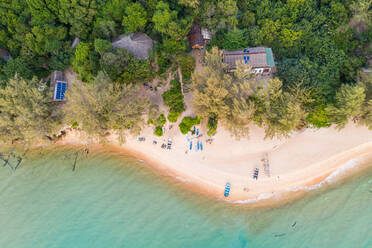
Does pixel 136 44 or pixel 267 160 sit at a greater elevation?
pixel 136 44

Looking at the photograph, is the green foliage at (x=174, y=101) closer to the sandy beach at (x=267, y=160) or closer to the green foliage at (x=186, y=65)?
the green foliage at (x=186, y=65)

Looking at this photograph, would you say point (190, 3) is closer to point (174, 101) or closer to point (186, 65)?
point (186, 65)

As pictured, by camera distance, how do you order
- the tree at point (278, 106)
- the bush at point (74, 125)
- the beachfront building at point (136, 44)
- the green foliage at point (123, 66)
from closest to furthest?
Result: the tree at point (278, 106) → the green foliage at point (123, 66) → the beachfront building at point (136, 44) → the bush at point (74, 125)

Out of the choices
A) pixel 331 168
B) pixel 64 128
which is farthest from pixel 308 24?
pixel 64 128

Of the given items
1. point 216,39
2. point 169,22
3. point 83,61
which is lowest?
point 83,61

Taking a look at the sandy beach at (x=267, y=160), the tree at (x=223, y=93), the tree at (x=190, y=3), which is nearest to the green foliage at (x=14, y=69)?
the sandy beach at (x=267, y=160)

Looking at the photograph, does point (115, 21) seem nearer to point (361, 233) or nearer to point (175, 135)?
point (175, 135)

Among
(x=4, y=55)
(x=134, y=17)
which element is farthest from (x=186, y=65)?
(x=4, y=55)
